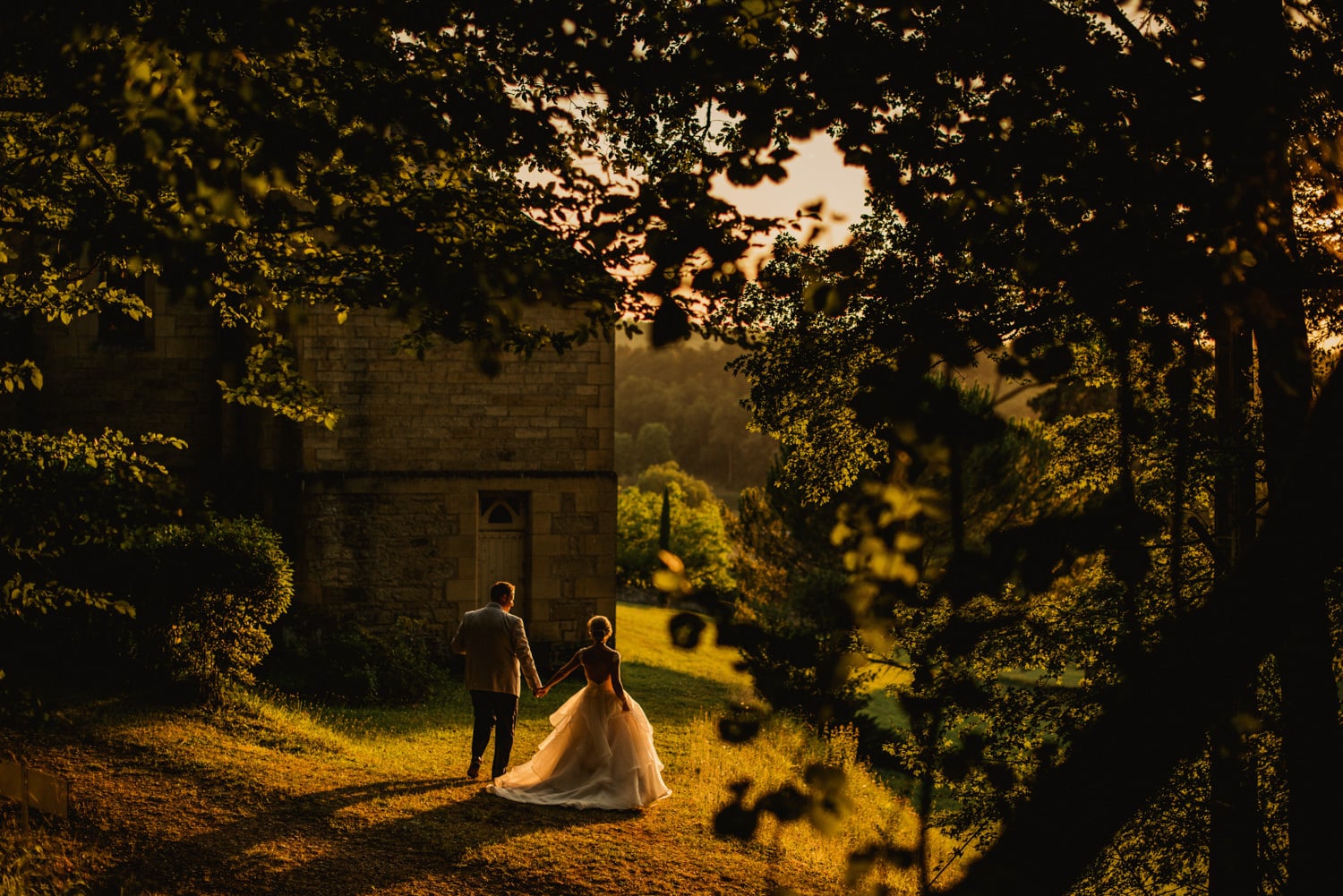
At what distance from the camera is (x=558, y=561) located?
52.6 ft

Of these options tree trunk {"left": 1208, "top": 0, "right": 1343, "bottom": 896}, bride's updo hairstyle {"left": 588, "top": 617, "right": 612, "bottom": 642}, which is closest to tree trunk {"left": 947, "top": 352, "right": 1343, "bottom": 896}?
tree trunk {"left": 1208, "top": 0, "right": 1343, "bottom": 896}

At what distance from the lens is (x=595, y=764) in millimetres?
9000

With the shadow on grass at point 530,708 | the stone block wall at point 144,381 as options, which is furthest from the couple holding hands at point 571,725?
the stone block wall at point 144,381

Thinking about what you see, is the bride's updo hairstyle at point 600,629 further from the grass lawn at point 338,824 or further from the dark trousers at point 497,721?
the grass lawn at point 338,824

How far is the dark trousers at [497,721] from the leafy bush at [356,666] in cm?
482

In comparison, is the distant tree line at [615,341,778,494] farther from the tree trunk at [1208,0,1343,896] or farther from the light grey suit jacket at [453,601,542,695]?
the tree trunk at [1208,0,1343,896]

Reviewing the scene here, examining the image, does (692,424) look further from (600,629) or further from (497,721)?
(600,629)

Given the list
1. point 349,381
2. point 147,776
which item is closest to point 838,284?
point 147,776

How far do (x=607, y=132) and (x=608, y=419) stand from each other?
10259mm

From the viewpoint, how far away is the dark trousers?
9.13m

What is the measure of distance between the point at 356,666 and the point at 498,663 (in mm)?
5994

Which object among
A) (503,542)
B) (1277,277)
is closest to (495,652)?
(1277,277)

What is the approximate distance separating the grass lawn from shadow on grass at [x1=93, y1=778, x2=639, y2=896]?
2 cm

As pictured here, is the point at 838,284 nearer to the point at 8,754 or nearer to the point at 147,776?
the point at 147,776
